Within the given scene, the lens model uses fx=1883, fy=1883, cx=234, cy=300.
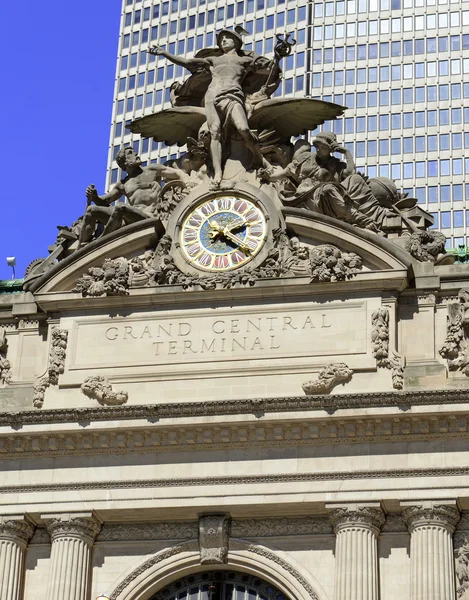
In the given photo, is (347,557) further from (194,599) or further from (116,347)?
(116,347)

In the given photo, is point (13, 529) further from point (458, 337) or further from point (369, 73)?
point (369, 73)

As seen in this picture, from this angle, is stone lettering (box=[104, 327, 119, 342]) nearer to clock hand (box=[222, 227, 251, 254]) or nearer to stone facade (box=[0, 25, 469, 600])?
stone facade (box=[0, 25, 469, 600])

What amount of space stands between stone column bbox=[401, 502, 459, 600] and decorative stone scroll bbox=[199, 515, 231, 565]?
15.5ft

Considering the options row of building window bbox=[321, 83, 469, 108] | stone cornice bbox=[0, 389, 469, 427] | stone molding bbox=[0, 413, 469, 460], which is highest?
row of building window bbox=[321, 83, 469, 108]

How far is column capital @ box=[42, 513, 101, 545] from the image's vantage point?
49.1m

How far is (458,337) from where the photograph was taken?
49.2 metres

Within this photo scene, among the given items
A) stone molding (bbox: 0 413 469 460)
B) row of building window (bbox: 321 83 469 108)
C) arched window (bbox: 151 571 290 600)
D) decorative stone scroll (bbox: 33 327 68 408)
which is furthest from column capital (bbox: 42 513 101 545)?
row of building window (bbox: 321 83 469 108)

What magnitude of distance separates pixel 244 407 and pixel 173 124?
10.2 meters

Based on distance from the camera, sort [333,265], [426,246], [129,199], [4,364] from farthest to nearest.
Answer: [129,199] → [4,364] → [426,246] → [333,265]

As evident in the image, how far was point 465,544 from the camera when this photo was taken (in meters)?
47.2

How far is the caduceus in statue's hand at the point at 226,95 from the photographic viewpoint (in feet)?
173

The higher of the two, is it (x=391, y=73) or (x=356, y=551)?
(x=391, y=73)

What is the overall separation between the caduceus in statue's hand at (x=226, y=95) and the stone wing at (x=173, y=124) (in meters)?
0.68

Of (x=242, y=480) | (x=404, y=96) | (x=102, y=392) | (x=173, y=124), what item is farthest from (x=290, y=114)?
(x=404, y=96)
